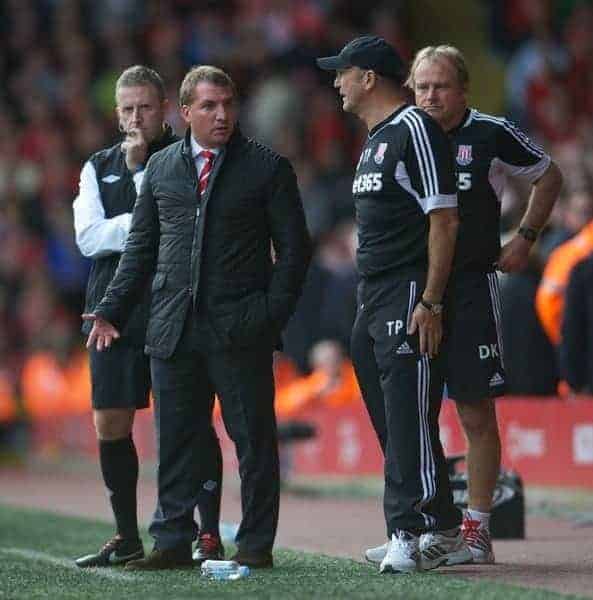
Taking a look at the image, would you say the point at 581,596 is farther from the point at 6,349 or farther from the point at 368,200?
the point at 6,349

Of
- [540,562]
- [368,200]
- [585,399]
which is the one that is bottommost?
[540,562]

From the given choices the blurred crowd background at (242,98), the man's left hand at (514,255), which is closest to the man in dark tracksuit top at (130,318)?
the man's left hand at (514,255)

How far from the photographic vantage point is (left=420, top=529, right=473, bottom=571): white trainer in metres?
7.64

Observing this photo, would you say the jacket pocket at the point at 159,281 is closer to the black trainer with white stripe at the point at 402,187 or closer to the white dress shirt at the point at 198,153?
the white dress shirt at the point at 198,153

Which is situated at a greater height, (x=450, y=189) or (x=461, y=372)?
(x=450, y=189)

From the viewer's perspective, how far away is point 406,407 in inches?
297

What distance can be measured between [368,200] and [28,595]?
2085 millimetres

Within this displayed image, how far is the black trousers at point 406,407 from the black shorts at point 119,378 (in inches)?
49.8

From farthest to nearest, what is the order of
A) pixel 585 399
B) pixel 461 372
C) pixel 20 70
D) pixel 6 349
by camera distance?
pixel 20 70 < pixel 6 349 < pixel 585 399 < pixel 461 372

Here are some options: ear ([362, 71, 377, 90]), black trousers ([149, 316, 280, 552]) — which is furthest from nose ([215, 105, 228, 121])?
black trousers ([149, 316, 280, 552])

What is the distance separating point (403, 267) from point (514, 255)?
0.79 m

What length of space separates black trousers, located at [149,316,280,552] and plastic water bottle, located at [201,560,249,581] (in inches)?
11.0

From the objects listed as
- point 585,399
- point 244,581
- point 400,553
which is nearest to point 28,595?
point 244,581

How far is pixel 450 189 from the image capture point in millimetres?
7496
